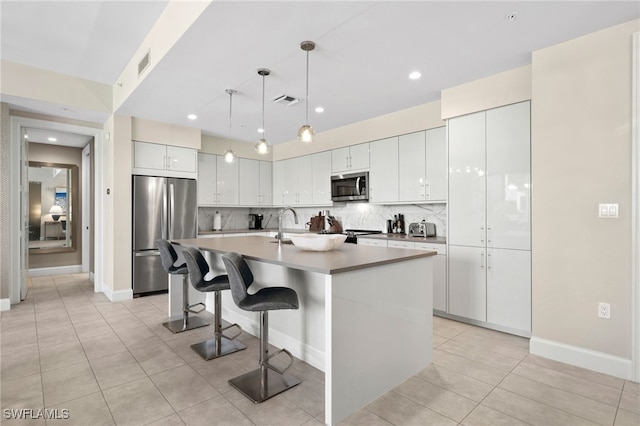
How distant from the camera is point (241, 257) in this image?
2.41m

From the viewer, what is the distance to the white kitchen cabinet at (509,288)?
319 cm

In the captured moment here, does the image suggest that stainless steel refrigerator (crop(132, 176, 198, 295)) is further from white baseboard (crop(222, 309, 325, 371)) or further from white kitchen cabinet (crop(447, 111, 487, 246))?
white kitchen cabinet (crop(447, 111, 487, 246))

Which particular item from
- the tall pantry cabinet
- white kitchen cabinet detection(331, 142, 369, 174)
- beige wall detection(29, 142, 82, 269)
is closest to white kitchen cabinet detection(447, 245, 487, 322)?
the tall pantry cabinet

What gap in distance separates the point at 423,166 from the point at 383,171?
0.65 m

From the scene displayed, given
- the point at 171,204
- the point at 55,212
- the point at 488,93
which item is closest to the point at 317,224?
the point at 171,204

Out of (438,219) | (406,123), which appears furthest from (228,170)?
(438,219)

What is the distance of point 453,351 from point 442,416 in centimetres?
104

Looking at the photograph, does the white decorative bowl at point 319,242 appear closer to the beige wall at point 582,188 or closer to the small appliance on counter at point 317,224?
the beige wall at point 582,188

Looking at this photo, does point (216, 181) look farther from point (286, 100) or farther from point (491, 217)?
point (491, 217)

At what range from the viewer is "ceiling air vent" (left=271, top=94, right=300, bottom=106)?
3921 millimetres

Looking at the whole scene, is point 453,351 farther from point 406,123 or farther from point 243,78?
point 243,78

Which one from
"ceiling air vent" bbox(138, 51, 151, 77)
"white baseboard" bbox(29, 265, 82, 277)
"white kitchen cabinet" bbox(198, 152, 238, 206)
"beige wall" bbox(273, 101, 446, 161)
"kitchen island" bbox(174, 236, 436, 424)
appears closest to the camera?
"kitchen island" bbox(174, 236, 436, 424)

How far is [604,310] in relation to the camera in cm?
256

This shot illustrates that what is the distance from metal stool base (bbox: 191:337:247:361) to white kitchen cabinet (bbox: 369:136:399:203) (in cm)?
282
